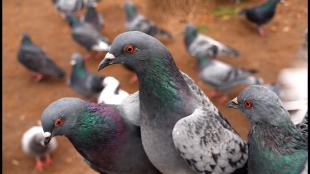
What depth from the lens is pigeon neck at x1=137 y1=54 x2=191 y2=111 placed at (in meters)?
3.49

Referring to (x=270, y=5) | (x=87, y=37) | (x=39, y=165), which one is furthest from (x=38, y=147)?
(x=270, y=5)

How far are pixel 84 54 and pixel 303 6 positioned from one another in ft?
15.3

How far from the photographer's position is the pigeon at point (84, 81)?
7930mm

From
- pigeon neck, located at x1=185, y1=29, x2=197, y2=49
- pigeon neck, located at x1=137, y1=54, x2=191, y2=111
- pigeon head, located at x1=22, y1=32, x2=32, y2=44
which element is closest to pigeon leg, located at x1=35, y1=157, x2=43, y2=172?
pigeon head, located at x1=22, y1=32, x2=32, y2=44

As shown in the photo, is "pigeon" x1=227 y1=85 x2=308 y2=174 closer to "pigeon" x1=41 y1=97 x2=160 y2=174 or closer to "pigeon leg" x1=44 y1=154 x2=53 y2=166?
"pigeon" x1=41 y1=97 x2=160 y2=174

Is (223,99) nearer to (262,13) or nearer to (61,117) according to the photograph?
(262,13)

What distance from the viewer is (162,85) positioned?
3.54 metres

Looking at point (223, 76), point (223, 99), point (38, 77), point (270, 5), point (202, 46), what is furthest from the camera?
point (270, 5)

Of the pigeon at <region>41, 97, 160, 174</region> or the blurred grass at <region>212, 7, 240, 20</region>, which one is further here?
the blurred grass at <region>212, 7, 240, 20</region>

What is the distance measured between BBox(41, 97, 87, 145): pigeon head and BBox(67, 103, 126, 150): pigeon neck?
0.14ft

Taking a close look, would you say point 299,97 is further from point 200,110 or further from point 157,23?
point 157,23

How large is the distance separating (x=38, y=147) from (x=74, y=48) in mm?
3272

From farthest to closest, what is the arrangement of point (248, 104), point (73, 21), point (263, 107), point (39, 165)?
point (73, 21)
point (39, 165)
point (248, 104)
point (263, 107)

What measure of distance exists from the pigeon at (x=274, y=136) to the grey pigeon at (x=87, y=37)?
6.02 meters
